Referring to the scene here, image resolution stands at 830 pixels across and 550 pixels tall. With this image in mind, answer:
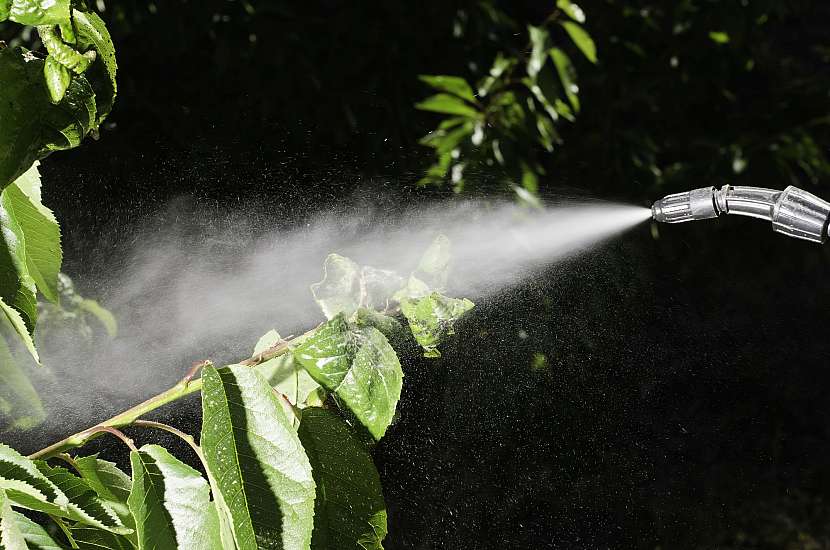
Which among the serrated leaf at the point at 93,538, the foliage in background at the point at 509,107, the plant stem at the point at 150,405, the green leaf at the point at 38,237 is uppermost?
the green leaf at the point at 38,237

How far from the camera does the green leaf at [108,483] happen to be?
527 millimetres

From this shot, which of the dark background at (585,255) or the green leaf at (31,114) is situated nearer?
the green leaf at (31,114)

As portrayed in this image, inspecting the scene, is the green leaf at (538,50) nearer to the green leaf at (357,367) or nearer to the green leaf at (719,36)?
the green leaf at (719,36)

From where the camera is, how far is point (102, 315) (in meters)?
1.02

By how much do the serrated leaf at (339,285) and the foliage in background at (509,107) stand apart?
1.19 m

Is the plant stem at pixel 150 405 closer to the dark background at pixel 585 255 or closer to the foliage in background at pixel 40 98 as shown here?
the foliage in background at pixel 40 98

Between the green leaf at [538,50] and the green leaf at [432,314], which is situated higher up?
the green leaf at [432,314]

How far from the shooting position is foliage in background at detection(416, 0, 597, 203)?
1864mm

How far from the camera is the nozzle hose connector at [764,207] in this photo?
0.90m

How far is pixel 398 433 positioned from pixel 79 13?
57cm

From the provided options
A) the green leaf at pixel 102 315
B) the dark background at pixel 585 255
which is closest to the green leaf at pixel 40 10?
the dark background at pixel 585 255

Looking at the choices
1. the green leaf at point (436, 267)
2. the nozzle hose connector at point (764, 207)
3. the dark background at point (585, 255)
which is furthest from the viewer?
the dark background at point (585, 255)

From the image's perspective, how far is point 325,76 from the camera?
6.63ft

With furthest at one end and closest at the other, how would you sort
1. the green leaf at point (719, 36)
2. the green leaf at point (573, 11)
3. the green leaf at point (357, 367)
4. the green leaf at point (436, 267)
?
the green leaf at point (719, 36), the green leaf at point (573, 11), the green leaf at point (436, 267), the green leaf at point (357, 367)
